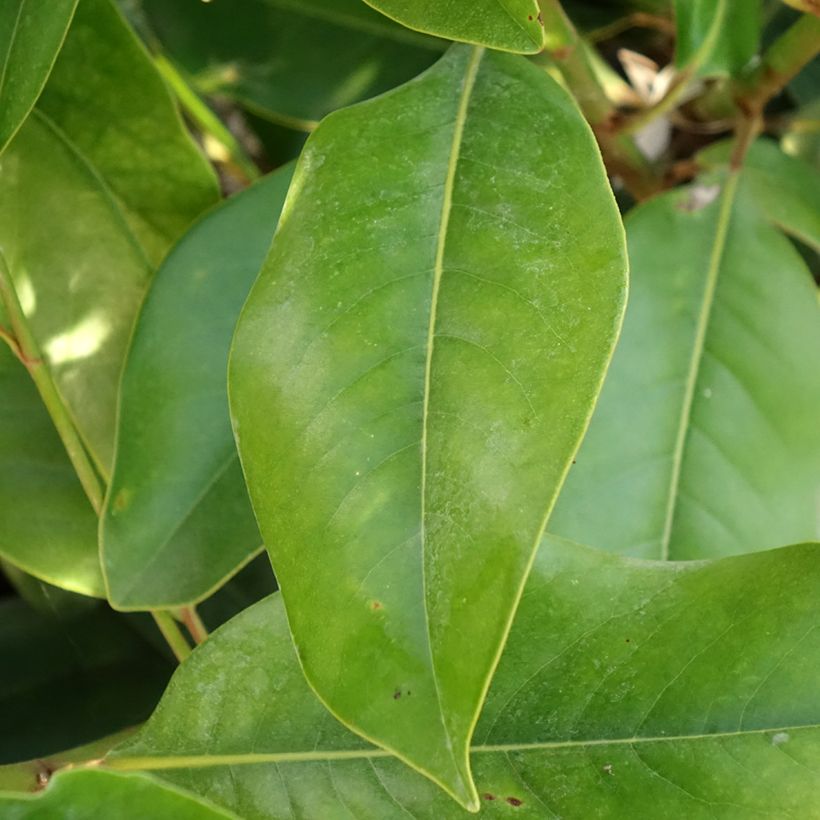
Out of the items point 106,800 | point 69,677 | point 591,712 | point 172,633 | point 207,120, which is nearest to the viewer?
point 106,800

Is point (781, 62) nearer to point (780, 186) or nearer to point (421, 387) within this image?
point (780, 186)

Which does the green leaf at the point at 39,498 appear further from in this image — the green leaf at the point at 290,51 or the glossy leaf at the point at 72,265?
the green leaf at the point at 290,51

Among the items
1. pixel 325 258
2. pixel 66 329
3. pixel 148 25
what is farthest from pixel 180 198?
pixel 148 25

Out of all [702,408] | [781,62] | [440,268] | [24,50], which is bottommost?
[702,408]

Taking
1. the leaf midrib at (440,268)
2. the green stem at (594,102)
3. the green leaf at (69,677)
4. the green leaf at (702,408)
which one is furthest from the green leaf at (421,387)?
the green leaf at (69,677)

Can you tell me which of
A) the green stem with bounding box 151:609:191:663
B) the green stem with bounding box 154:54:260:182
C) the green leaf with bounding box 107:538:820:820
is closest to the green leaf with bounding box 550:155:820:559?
the green leaf with bounding box 107:538:820:820

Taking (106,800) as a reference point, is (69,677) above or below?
below

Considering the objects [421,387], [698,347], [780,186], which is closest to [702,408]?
[698,347]
